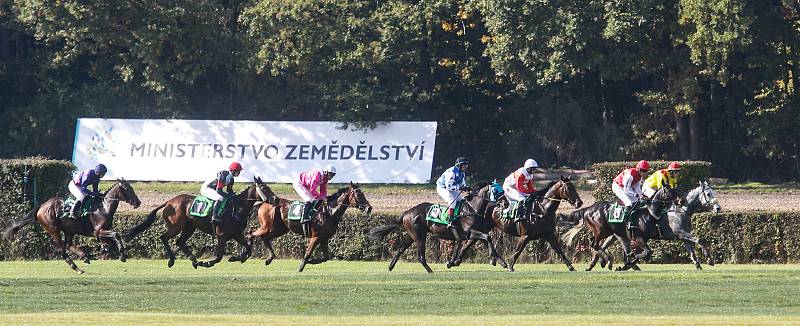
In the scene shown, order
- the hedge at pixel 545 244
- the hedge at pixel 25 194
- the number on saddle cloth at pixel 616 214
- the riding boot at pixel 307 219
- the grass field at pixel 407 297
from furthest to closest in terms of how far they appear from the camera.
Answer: the hedge at pixel 25 194
the hedge at pixel 545 244
the riding boot at pixel 307 219
the number on saddle cloth at pixel 616 214
the grass field at pixel 407 297

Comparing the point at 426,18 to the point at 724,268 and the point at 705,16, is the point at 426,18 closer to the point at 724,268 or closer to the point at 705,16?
the point at 705,16

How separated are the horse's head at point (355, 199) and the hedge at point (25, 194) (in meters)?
7.01

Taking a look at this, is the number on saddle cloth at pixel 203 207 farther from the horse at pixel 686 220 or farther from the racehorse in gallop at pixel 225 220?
the horse at pixel 686 220

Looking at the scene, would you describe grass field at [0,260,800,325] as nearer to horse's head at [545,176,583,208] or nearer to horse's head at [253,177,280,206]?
horse's head at [545,176,583,208]

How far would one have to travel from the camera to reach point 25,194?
28.8m

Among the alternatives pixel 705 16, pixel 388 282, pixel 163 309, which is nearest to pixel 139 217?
pixel 388 282

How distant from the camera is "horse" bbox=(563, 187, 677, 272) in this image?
23281mm

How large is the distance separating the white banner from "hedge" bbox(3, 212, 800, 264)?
8014 millimetres

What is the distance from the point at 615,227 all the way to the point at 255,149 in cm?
1442

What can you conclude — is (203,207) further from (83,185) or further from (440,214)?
(440,214)

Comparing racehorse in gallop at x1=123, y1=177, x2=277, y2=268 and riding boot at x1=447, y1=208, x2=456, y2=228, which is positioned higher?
riding boot at x1=447, y1=208, x2=456, y2=228

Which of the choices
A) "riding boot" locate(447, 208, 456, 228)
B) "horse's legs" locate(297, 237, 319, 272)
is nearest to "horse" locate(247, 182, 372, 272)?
"horse's legs" locate(297, 237, 319, 272)

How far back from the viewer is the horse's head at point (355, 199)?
77.2 feet

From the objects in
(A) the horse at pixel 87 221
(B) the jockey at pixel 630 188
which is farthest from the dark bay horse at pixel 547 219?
(A) the horse at pixel 87 221
